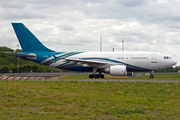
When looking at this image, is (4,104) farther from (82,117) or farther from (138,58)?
(138,58)

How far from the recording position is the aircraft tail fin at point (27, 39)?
122 ft

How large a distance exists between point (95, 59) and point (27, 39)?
11.3m

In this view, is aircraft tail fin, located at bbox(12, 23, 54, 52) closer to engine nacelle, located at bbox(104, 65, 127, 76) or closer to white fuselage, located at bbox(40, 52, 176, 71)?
white fuselage, located at bbox(40, 52, 176, 71)

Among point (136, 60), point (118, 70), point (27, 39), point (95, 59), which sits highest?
point (27, 39)

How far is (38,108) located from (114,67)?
20.9 metres

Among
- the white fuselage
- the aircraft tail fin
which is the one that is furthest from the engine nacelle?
the aircraft tail fin

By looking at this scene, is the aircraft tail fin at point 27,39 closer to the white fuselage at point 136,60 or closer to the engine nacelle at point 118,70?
the white fuselage at point 136,60

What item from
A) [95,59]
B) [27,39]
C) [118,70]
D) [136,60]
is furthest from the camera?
[27,39]

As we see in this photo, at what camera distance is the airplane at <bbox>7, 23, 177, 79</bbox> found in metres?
33.6

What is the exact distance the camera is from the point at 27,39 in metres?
37.4

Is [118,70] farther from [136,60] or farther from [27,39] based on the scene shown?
[27,39]

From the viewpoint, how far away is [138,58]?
33.8 m

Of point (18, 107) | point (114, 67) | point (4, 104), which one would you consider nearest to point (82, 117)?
point (18, 107)

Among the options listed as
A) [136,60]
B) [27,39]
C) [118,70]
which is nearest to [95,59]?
[118,70]
